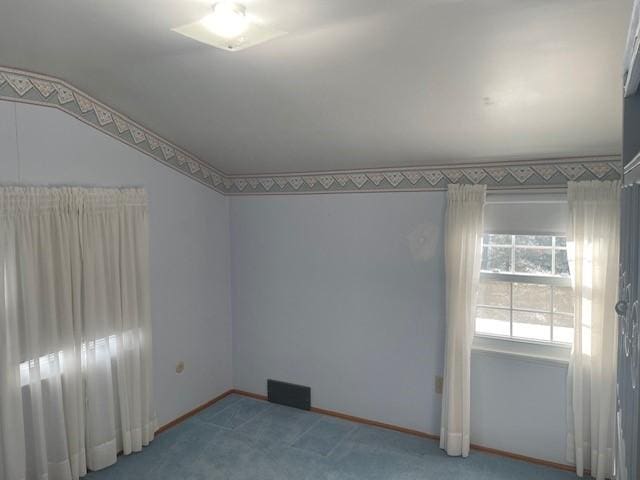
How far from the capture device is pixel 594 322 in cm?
314

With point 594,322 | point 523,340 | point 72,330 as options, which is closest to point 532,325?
point 523,340

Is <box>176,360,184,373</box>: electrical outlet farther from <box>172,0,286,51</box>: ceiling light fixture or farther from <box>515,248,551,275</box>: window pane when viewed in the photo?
<box>172,0,286,51</box>: ceiling light fixture

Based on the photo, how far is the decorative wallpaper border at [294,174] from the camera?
2.94 m

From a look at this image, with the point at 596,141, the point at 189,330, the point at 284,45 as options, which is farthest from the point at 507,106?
the point at 189,330

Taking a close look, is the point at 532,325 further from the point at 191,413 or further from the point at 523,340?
the point at 191,413

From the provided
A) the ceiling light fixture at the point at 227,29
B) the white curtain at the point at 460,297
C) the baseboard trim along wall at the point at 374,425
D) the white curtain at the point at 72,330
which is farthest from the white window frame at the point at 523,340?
the white curtain at the point at 72,330

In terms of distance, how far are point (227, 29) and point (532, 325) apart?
3002 millimetres

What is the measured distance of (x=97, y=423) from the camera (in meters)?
3.31

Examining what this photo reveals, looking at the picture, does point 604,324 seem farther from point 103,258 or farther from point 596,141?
point 103,258

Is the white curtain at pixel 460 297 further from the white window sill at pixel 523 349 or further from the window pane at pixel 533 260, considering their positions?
the window pane at pixel 533 260

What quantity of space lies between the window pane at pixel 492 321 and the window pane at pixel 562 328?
1.09 feet

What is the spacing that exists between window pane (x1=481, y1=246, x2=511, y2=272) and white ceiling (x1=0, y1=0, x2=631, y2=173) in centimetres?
73

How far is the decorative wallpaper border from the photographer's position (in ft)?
9.65

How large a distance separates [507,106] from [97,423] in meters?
3.38
